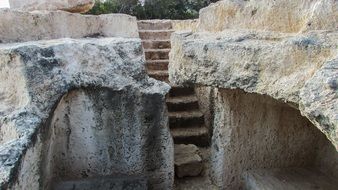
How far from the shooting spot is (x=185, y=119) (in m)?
3.99

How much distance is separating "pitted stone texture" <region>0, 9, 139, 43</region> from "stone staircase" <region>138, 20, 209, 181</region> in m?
0.51

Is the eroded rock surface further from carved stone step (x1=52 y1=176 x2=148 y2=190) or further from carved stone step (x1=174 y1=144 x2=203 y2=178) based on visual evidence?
carved stone step (x1=174 y1=144 x2=203 y2=178)

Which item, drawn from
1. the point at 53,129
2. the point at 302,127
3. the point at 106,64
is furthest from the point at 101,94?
the point at 302,127

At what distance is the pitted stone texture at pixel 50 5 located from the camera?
4492mm

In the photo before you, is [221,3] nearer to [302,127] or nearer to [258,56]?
[258,56]

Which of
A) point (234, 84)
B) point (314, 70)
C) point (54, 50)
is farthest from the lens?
point (54, 50)

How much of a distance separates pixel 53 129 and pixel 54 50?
578 mm

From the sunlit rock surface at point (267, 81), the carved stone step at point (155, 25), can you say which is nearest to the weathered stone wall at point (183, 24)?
the carved stone step at point (155, 25)

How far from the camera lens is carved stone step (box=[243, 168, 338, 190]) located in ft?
8.95

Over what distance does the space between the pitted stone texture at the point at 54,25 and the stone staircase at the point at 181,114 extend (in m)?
0.51

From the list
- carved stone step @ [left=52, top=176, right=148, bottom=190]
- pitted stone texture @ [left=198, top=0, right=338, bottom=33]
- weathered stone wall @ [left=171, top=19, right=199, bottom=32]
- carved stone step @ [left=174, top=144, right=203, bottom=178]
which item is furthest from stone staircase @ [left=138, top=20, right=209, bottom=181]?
pitted stone texture @ [left=198, top=0, right=338, bottom=33]

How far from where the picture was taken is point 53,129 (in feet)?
8.16

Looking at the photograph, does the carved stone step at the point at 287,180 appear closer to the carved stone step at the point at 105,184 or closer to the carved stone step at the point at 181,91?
the carved stone step at the point at 105,184

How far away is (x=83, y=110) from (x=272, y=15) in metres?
1.53
